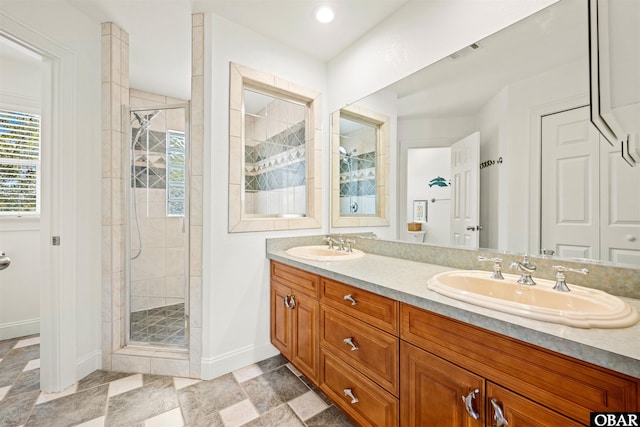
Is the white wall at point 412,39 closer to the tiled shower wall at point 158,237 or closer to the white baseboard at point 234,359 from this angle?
the tiled shower wall at point 158,237

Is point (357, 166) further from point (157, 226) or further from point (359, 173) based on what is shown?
point (157, 226)

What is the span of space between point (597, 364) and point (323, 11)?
2.18m

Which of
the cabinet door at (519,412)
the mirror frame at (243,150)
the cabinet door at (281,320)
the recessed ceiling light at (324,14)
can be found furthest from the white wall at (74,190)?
the cabinet door at (519,412)

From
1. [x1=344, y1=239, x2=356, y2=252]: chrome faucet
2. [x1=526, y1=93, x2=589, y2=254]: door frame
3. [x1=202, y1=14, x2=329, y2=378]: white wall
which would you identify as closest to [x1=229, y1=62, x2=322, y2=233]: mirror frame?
[x1=202, y1=14, x2=329, y2=378]: white wall

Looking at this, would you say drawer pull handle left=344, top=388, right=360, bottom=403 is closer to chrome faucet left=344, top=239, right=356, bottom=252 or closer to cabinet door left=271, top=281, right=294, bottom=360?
cabinet door left=271, top=281, right=294, bottom=360

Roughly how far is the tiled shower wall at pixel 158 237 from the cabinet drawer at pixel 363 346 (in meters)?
1.65

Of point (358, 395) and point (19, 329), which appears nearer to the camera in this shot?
point (358, 395)

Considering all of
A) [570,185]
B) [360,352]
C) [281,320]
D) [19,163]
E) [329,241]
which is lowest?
[281,320]

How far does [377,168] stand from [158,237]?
2.36 m

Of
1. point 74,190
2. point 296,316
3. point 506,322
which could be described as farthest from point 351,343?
point 74,190

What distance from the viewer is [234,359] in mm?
1896

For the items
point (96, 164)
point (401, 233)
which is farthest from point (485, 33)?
point (96, 164)

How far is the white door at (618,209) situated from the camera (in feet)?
3.12

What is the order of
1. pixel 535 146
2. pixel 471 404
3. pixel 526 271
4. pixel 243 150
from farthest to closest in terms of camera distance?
pixel 243 150 < pixel 535 146 < pixel 526 271 < pixel 471 404
